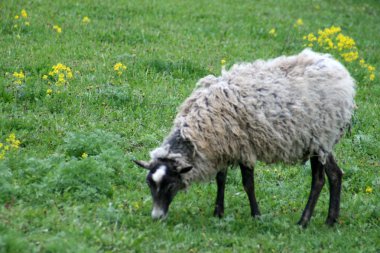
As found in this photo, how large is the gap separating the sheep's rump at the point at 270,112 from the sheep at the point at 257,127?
1 cm

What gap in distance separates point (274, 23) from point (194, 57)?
4134 mm

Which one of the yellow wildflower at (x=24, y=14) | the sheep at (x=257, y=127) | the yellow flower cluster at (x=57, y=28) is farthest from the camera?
the yellow wildflower at (x=24, y=14)

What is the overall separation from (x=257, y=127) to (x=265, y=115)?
7.8 inches

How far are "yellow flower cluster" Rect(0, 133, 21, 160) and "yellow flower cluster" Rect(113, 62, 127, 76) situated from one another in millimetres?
3072

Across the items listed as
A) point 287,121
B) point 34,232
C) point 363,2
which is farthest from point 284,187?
point 363,2

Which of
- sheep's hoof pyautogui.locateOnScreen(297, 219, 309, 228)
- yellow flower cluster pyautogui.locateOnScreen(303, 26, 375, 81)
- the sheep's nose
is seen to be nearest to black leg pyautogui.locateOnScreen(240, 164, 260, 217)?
sheep's hoof pyautogui.locateOnScreen(297, 219, 309, 228)

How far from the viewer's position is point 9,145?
8.34 metres

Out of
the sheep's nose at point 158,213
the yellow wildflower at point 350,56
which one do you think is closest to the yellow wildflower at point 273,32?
the yellow wildflower at point 350,56

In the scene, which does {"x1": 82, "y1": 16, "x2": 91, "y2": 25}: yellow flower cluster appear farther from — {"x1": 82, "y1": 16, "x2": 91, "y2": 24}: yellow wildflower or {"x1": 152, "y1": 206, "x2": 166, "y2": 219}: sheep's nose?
{"x1": 152, "y1": 206, "x2": 166, "y2": 219}: sheep's nose

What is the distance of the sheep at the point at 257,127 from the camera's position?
23.6ft

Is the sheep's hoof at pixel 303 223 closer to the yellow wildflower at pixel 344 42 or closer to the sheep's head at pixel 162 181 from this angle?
the sheep's head at pixel 162 181

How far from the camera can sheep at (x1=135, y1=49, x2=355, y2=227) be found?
7.19 m

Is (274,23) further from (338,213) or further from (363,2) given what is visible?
(338,213)

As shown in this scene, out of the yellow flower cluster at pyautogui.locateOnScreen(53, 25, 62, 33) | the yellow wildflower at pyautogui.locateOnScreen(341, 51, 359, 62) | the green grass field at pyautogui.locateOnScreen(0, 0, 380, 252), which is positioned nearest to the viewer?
the green grass field at pyautogui.locateOnScreen(0, 0, 380, 252)
